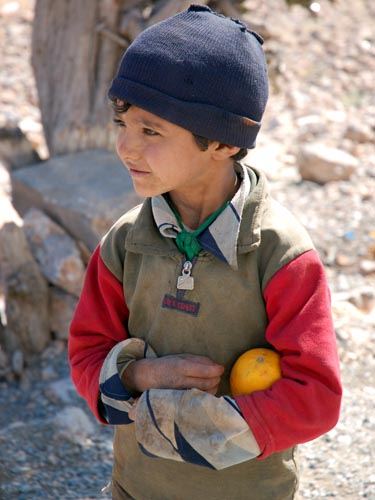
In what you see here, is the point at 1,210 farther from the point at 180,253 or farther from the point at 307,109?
the point at 307,109

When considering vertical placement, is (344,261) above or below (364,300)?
below

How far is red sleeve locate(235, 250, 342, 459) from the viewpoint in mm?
A: 2000

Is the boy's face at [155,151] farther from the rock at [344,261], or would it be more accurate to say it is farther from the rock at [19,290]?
the rock at [344,261]

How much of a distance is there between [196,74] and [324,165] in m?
5.27

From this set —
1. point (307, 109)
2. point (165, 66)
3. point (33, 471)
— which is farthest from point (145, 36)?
point (307, 109)

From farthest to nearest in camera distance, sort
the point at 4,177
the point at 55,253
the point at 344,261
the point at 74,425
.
Result: the point at 344,261 < the point at 4,177 < the point at 55,253 < the point at 74,425

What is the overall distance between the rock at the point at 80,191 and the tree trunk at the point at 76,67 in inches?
5.3

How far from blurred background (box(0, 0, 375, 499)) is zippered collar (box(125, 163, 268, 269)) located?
172cm

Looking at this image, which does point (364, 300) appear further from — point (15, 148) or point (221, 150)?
point (221, 150)

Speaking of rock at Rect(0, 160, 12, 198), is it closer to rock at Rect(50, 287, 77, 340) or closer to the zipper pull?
rock at Rect(50, 287, 77, 340)

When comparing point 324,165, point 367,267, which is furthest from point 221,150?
point 324,165

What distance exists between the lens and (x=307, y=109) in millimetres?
9031

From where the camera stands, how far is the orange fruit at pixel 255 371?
2.06 m

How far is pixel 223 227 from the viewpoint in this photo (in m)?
2.16
